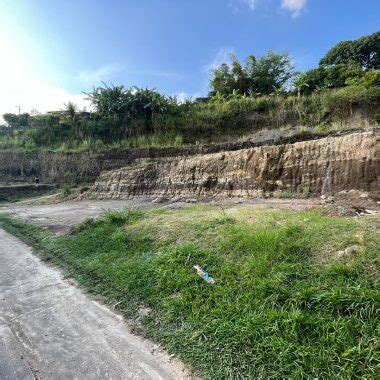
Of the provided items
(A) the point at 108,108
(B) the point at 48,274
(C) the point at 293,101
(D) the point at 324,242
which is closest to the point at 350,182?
(D) the point at 324,242

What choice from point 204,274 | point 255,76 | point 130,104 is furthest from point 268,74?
point 204,274

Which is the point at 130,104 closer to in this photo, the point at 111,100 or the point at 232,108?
the point at 111,100

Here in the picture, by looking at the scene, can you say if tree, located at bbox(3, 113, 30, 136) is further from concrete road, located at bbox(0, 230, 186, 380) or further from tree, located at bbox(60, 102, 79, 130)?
concrete road, located at bbox(0, 230, 186, 380)

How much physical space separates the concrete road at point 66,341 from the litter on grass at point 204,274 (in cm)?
115

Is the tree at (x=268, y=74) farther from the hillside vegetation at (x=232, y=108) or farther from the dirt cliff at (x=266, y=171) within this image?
the dirt cliff at (x=266, y=171)

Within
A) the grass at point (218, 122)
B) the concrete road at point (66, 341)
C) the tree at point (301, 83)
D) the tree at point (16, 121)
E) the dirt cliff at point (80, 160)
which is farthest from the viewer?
the tree at point (16, 121)

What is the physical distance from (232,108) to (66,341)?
1778 cm

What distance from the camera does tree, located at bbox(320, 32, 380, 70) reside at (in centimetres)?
2645

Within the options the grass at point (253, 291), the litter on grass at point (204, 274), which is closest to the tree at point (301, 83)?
Answer: the grass at point (253, 291)

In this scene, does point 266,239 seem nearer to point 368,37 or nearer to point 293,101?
point 293,101

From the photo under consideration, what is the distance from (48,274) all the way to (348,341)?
4758 millimetres

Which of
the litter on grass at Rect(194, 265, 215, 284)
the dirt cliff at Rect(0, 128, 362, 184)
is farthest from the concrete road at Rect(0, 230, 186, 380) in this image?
the dirt cliff at Rect(0, 128, 362, 184)

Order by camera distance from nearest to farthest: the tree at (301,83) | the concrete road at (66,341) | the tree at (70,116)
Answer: the concrete road at (66,341) < the tree at (301,83) < the tree at (70,116)

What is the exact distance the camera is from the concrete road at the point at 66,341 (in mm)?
2557
